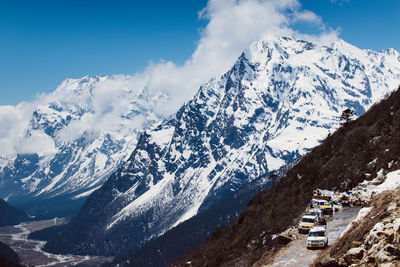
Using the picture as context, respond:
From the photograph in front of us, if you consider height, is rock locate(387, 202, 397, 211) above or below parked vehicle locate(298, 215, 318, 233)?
above

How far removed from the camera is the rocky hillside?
5562cm

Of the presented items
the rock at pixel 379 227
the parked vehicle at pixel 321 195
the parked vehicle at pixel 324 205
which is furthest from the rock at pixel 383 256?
the parked vehicle at pixel 321 195

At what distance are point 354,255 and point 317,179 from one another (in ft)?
167

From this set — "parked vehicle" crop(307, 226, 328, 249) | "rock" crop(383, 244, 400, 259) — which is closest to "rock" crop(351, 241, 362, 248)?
"rock" crop(383, 244, 400, 259)

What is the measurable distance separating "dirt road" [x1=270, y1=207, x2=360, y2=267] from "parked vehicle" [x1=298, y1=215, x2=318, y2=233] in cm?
85

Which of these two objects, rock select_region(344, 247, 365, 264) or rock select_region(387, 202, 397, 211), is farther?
rock select_region(387, 202, 397, 211)

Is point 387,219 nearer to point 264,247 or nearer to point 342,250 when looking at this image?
point 342,250

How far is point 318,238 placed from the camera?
38000 millimetres

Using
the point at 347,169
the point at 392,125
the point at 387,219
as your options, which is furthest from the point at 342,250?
the point at 392,125

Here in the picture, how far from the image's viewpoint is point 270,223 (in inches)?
2462

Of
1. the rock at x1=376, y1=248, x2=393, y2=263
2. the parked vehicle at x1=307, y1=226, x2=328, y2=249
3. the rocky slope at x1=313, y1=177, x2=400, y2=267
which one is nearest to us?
the rock at x1=376, y1=248, x2=393, y2=263

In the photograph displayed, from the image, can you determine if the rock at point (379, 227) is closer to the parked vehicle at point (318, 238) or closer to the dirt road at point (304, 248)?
the dirt road at point (304, 248)

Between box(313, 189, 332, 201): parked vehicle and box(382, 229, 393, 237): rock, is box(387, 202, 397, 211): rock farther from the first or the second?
box(313, 189, 332, 201): parked vehicle

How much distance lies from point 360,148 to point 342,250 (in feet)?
156
